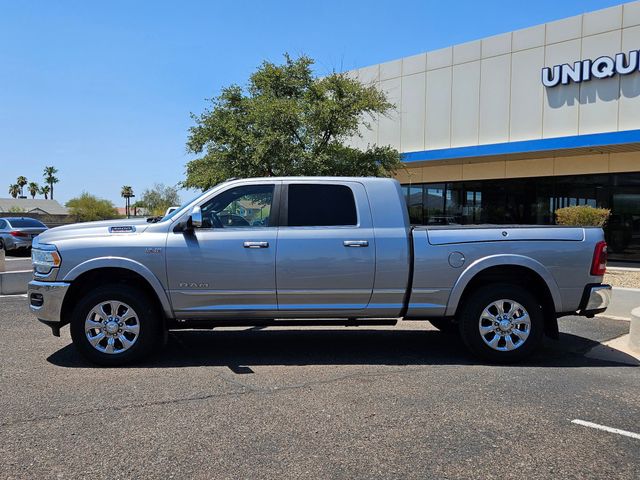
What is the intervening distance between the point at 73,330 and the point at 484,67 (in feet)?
54.2

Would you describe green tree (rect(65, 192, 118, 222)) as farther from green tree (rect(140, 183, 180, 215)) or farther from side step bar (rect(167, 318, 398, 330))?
side step bar (rect(167, 318, 398, 330))

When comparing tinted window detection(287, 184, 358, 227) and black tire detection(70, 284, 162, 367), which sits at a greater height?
tinted window detection(287, 184, 358, 227)

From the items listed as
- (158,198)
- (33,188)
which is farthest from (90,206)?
(33,188)

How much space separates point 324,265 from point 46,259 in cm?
300

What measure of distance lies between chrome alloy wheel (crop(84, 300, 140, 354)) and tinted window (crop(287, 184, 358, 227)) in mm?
2031

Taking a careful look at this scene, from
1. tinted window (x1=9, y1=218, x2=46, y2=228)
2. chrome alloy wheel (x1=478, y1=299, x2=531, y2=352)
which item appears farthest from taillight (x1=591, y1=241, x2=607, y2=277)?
tinted window (x1=9, y1=218, x2=46, y2=228)

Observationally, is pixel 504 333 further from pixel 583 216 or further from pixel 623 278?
pixel 583 216

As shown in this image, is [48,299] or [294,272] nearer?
[48,299]

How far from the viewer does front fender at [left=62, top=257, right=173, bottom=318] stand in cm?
573

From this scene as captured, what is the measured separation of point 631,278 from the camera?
12.0 meters

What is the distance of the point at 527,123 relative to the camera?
17328mm

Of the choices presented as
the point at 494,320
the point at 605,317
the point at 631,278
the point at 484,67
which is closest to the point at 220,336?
the point at 494,320

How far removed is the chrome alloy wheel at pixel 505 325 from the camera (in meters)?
5.98

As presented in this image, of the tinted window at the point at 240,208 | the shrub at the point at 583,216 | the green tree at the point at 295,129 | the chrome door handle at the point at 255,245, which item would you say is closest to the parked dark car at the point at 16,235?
the green tree at the point at 295,129
